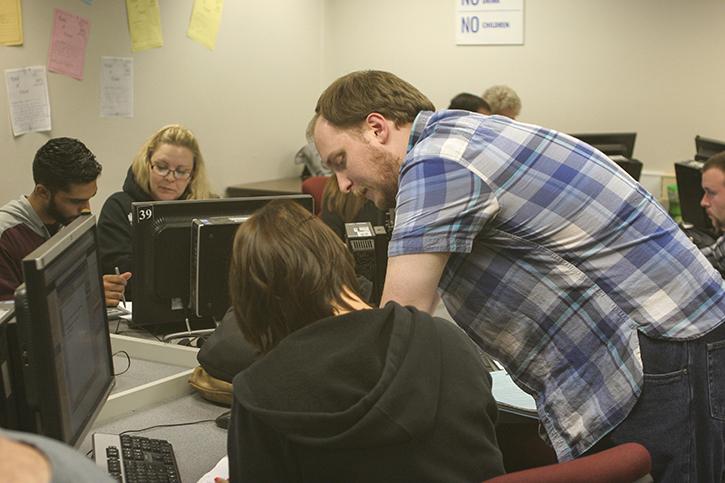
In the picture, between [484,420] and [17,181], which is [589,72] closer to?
[17,181]

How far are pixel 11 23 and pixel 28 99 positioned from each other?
326 millimetres

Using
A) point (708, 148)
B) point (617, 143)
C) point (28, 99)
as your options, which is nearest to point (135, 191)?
point (28, 99)

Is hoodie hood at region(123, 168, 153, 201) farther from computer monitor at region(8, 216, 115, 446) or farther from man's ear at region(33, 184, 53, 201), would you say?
computer monitor at region(8, 216, 115, 446)

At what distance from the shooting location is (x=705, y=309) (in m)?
1.64

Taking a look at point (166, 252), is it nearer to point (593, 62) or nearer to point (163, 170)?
point (163, 170)

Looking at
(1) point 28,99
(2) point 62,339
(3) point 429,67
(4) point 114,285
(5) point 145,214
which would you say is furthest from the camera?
(3) point 429,67

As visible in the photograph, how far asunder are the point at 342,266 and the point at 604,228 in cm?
50

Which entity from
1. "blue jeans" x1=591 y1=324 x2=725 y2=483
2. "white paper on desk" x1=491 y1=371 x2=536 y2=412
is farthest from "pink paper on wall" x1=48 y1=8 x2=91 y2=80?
"blue jeans" x1=591 y1=324 x2=725 y2=483

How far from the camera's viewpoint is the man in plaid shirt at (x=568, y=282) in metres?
1.54

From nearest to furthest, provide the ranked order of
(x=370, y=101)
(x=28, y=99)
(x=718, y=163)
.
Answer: (x=370, y=101) → (x=718, y=163) → (x=28, y=99)

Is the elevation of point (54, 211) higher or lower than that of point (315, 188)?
higher

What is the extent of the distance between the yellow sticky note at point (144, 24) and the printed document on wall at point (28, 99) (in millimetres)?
649

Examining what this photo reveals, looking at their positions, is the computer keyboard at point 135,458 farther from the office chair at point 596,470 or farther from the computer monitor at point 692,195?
the computer monitor at point 692,195

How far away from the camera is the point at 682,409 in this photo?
163 centimetres
